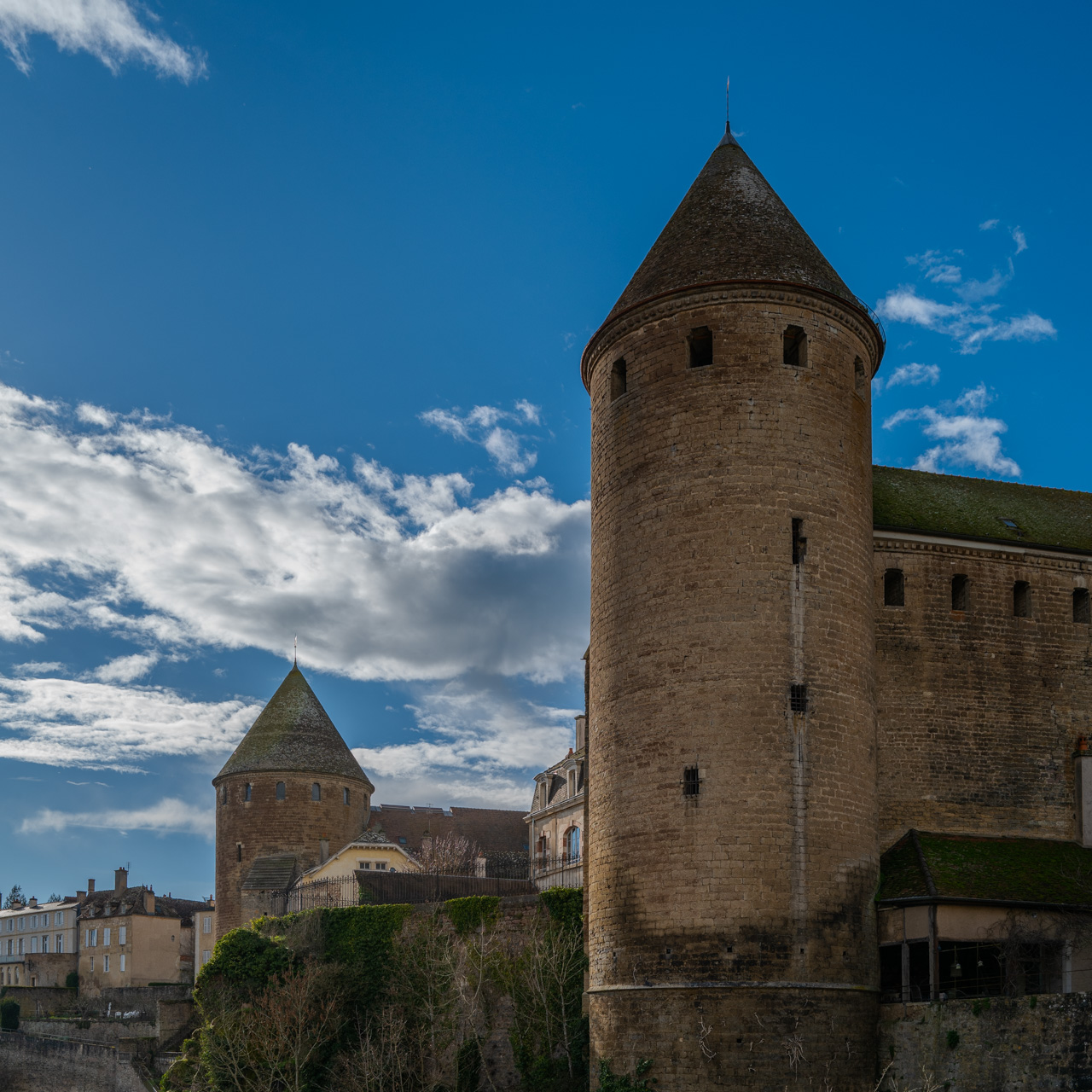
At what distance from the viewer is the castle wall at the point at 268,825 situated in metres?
48.2

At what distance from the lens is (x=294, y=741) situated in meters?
50.3

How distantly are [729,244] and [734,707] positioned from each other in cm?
1000

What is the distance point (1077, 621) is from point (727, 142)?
14.1 meters

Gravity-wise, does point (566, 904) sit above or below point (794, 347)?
below

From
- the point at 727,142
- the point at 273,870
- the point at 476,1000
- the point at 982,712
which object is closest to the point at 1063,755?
the point at 982,712

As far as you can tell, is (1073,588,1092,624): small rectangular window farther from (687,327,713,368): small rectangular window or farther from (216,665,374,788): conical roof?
(216,665,374,788): conical roof

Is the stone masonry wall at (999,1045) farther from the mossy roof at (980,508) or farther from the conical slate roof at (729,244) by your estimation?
the conical slate roof at (729,244)

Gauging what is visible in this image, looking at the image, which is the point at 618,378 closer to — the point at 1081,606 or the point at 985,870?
the point at 1081,606

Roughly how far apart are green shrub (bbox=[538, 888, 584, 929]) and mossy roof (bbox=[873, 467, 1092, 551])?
35.8ft

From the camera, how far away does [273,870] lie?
47.2 meters

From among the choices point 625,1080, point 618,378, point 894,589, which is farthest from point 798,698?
point 618,378

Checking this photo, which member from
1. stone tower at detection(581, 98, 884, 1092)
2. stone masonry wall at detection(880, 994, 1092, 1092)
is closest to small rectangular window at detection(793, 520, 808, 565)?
stone tower at detection(581, 98, 884, 1092)

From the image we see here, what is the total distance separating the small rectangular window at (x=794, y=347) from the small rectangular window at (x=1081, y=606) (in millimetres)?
8957

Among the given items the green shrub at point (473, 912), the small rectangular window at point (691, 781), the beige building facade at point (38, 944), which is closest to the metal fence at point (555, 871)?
the green shrub at point (473, 912)
